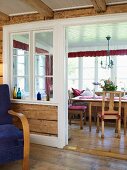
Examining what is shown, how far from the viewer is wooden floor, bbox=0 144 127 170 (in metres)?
2.92

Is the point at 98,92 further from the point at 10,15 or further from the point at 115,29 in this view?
the point at 10,15

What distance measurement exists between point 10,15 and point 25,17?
0.30 meters

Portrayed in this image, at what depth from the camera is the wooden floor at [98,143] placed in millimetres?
3453

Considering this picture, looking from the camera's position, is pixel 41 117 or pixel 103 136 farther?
pixel 103 136

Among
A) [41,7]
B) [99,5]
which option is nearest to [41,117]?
[41,7]

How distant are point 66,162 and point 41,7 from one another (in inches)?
91.0

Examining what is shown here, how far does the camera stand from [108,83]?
468cm

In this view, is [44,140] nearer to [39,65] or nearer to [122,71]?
[39,65]

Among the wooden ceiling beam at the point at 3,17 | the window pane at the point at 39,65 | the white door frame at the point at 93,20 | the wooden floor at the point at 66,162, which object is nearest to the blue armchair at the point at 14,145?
the wooden floor at the point at 66,162

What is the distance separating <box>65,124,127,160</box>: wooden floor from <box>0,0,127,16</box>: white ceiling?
2295 millimetres

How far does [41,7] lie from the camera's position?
130 inches

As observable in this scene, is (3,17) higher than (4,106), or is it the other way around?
(3,17)

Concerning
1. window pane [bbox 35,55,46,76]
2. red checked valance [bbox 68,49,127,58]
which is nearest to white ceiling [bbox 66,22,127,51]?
red checked valance [bbox 68,49,127,58]

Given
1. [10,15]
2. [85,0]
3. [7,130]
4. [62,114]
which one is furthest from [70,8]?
[7,130]
